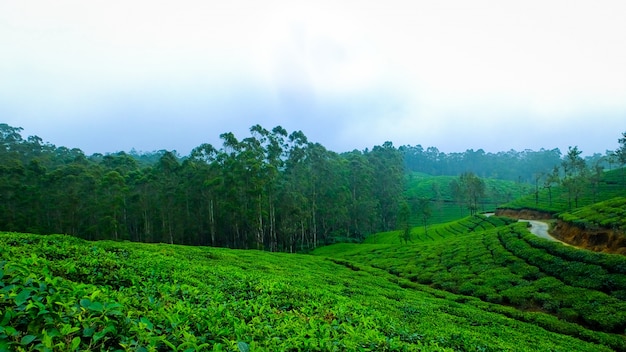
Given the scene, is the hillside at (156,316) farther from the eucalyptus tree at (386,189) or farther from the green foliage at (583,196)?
the eucalyptus tree at (386,189)

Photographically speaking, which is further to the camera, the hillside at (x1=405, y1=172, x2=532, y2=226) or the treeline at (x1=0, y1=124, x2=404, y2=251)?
the hillside at (x1=405, y1=172, x2=532, y2=226)

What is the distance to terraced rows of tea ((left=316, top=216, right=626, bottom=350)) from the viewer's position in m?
17.3

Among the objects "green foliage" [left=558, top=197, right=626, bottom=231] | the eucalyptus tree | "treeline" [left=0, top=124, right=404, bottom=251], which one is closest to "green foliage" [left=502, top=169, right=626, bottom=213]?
the eucalyptus tree

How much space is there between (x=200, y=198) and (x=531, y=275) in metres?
47.5

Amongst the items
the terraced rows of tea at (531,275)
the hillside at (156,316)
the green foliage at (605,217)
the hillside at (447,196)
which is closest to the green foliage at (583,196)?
the hillside at (447,196)

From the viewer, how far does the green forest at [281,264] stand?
4062 millimetres

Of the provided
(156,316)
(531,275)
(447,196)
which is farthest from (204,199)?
(447,196)

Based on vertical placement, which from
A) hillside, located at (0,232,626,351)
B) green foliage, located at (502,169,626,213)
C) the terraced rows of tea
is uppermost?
hillside, located at (0,232,626,351)

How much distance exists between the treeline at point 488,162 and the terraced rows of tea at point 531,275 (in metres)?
133

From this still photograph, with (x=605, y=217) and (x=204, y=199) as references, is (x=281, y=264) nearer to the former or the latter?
(x=605, y=217)

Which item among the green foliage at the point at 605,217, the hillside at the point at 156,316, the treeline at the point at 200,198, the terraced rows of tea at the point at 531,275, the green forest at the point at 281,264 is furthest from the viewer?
the treeline at the point at 200,198

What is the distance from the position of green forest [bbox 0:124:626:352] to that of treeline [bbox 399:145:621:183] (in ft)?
260

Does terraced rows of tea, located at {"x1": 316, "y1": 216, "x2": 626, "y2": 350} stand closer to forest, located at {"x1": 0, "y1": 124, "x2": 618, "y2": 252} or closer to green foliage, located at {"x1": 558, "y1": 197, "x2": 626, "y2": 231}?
green foliage, located at {"x1": 558, "y1": 197, "x2": 626, "y2": 231}

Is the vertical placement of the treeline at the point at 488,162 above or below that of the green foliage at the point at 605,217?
above
